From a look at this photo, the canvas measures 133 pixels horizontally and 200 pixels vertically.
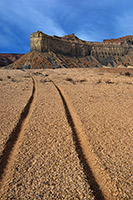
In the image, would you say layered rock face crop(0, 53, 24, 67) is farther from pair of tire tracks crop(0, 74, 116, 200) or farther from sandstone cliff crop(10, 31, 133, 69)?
pair of tire tracks crop(0, 74, 116, 200)

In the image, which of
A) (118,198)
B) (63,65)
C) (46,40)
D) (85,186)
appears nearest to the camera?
(118,198)

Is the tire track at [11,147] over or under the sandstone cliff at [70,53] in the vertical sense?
under

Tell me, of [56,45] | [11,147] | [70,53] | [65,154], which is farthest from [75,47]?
[65,154]

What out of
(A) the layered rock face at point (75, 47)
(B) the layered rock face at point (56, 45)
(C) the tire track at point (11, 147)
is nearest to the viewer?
(C) the tire track at point (11, 147)

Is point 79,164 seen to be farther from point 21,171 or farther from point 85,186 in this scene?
point 21,171

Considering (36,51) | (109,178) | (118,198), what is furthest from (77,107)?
(36,51)

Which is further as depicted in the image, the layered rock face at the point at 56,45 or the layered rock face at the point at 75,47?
the layered rock face at the point at 75,47

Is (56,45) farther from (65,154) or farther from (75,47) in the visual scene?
(65,154)

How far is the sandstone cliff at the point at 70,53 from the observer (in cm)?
4894

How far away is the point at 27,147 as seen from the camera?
109 inches

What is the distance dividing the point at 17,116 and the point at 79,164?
8.31ft

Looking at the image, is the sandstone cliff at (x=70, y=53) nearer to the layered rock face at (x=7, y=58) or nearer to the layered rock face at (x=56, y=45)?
the layered rock face at (x=56, y=45)

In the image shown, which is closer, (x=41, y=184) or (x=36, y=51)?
(x=41, y=184)

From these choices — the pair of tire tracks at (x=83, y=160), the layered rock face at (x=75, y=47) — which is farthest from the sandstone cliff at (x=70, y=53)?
the pair of tire tracks at (x=83, y=160)
